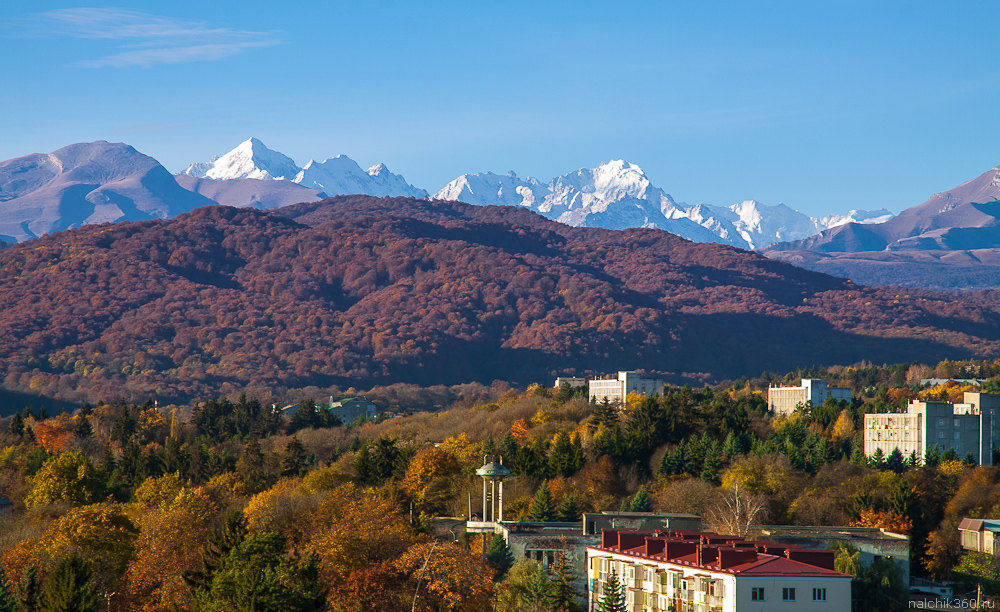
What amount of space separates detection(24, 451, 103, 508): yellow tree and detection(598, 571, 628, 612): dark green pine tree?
2068 inches

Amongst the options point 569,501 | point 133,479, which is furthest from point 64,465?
point 569,501

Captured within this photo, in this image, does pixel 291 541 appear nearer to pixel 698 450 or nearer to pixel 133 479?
pixel 133 479

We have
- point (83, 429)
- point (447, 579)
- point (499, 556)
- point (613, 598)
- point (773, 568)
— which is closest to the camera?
point (773, 568)

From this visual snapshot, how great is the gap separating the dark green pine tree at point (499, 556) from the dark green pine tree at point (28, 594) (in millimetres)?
28439

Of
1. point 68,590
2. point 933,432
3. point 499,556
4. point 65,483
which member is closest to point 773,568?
point 499,556

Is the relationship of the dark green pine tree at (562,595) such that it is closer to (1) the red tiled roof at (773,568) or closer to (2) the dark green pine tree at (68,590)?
(1) the red tiled roof at (773,568)

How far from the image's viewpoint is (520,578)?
65812mm

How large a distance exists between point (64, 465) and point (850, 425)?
3337 inches

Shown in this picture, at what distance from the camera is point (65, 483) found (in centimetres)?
9900

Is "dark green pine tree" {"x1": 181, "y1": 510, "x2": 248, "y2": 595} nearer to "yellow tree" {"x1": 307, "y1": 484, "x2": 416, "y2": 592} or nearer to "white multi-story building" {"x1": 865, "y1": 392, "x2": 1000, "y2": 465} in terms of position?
"yellow tree" {"x1": 307, "y1": 484, "x2": 416, "y2": 592}

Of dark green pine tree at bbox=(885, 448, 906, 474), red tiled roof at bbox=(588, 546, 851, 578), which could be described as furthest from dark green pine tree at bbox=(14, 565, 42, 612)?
dark green pine tree at bbox=(885, 448, 906, 474)

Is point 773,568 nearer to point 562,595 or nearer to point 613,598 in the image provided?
point 613,598

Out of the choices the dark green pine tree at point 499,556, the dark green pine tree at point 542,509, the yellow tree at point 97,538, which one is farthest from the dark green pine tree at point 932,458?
the yellow tree at point 97,538

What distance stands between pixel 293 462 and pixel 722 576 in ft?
220
